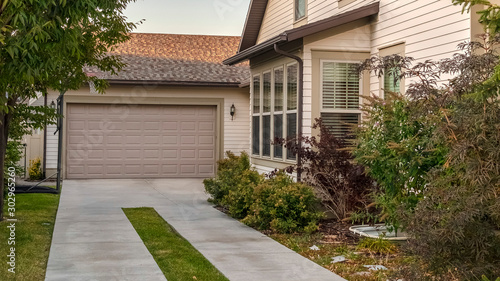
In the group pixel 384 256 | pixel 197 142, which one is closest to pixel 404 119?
pixel 384 256

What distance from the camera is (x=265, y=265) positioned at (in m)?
7.64

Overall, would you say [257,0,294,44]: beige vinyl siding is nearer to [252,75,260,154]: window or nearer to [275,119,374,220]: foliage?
[252,75,260,154]: window

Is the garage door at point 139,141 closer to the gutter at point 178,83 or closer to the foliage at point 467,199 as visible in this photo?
the gutter at point 178,83

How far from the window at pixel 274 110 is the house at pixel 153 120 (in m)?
5.79

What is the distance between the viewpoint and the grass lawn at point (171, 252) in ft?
23.6

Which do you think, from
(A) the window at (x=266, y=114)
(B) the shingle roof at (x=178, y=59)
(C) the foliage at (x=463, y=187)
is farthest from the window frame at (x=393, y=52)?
(B) the shingle roof at (x=178, y=59)

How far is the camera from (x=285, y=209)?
10133 millimetres

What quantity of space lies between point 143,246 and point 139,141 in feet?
37.5

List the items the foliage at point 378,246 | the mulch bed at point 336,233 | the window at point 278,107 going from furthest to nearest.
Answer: the window at point 278,107
the mulch bed at point 336,233
the foliage at point 378,246

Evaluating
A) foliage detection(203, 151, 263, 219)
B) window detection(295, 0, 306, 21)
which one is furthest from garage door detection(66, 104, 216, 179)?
window detection(295, 0, 306, 21)

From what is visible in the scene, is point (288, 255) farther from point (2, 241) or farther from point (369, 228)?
point (2, 241)

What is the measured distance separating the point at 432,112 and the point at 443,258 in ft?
5.32

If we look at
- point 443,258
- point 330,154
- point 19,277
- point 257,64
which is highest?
point 257,64

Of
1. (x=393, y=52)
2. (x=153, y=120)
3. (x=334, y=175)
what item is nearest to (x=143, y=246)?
(x=334, y=175)
